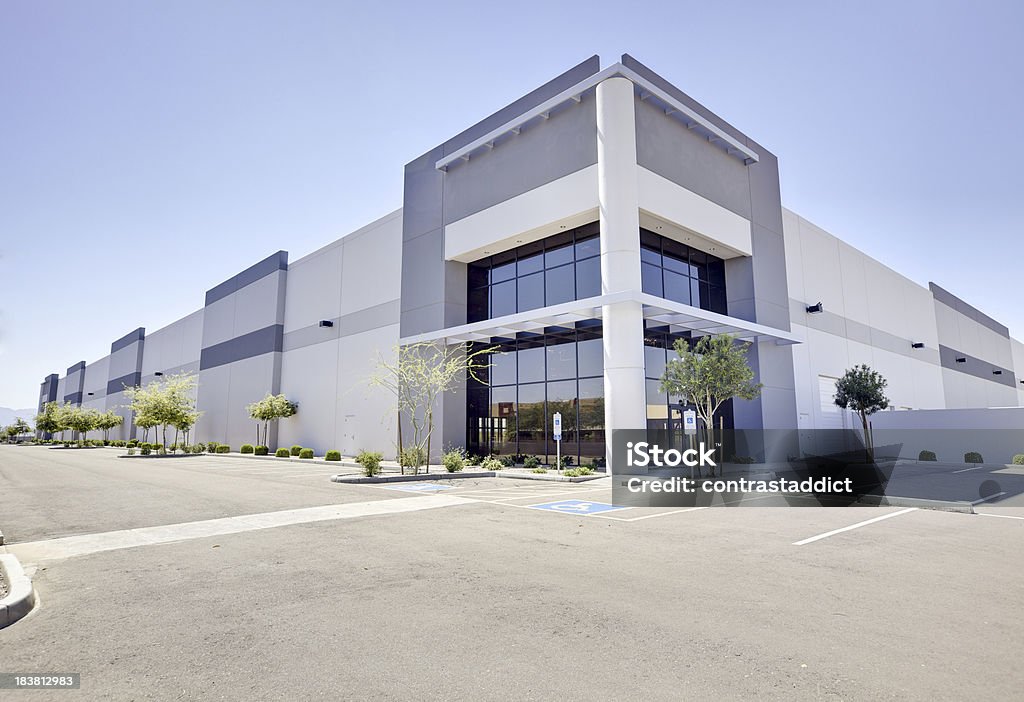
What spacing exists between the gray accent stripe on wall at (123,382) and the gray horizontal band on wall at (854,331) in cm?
7507

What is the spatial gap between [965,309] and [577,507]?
202ft

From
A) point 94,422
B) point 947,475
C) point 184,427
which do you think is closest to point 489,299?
point 947,475

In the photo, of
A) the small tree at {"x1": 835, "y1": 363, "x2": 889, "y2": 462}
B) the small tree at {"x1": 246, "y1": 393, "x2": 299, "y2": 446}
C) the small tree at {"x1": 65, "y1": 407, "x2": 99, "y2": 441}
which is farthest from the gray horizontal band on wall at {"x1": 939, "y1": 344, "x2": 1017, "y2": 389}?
the small tree at {"x1": 65, "y1": 407, "x2": 99, "y2": 441}

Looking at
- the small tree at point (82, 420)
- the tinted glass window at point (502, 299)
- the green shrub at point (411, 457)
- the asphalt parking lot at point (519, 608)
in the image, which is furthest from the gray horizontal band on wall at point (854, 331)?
the small tree at point (82, 420)

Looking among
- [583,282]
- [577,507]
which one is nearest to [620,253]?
[583,282]

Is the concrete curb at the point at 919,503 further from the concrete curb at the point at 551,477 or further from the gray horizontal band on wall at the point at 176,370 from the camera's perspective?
the gray horizontal band on wall at the point at 176,370

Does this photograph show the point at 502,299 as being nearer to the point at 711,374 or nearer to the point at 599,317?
the point at 599,317

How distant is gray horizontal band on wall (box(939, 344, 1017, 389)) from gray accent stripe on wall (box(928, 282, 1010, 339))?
13.9 feet

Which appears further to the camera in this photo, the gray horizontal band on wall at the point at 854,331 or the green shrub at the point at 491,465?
the gray horizontal band on wall at the point at 854,331

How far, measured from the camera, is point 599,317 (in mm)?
22438

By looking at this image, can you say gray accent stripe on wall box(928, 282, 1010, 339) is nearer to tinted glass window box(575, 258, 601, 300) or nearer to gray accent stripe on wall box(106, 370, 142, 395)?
tinted glass window box(575, 258, 601, 300)

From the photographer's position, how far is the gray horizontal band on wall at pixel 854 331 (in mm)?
31625

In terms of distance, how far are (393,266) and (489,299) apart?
258 inches

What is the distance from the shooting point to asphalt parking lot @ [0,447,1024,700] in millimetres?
3752
